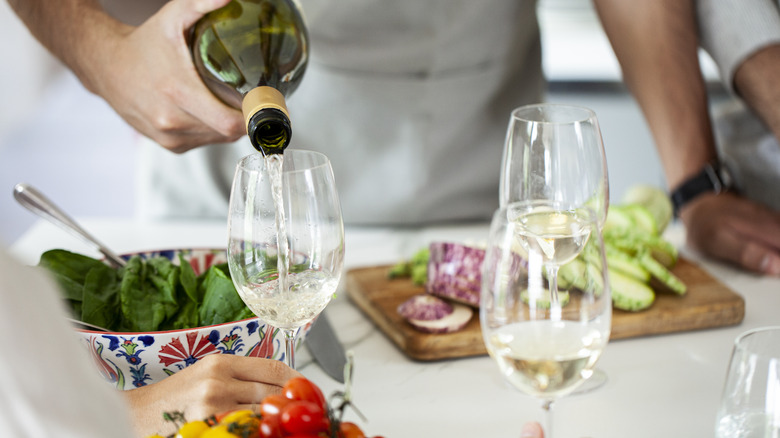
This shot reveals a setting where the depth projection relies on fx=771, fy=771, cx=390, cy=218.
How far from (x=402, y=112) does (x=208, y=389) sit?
36.4 inches

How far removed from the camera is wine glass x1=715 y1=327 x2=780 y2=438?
62 centimetres

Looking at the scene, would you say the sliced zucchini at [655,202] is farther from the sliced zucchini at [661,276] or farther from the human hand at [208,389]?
the human hand at [208,389]

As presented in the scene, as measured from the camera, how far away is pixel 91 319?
0.85 metres

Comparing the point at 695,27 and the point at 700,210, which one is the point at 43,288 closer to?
the point at 700,210

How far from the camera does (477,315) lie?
1118 millimetres

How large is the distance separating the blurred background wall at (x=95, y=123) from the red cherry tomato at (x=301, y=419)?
2925 mm

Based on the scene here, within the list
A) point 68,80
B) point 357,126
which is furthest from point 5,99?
point 357,126

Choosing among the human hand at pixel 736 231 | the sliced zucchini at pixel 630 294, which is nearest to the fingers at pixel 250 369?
the sliced zucchini at pixel 630 294

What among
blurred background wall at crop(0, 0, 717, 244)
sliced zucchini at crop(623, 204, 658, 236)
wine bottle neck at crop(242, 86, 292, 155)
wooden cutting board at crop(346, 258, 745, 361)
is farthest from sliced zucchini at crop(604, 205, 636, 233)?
blurred background wall at crop(0, 0, 717, 244)

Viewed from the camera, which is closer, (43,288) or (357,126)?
(43,288)

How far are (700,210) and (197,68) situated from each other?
3.15ft

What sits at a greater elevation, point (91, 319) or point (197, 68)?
point (197, 68)

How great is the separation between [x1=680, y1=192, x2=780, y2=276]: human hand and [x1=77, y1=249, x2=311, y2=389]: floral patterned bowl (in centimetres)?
88

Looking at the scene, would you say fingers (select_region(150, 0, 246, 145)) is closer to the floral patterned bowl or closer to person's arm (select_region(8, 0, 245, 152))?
person's arm (select_region(8, 0, 245, 152))
